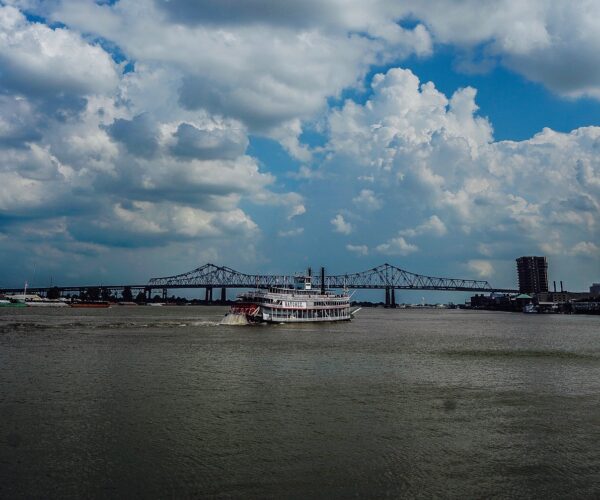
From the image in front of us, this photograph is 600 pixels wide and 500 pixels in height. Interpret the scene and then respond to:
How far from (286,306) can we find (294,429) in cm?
7319

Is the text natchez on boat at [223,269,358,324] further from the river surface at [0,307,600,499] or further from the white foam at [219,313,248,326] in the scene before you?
the river surface at [0,307,600,499]

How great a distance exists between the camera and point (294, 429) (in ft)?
70.2

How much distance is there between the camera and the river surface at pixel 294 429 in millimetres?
15561

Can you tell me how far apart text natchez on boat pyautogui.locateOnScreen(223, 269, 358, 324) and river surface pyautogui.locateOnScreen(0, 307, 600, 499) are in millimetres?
48536

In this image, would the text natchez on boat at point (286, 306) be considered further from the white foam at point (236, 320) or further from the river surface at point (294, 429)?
the river surface at point (294, 429)

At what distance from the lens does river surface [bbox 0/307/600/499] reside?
15.6 m

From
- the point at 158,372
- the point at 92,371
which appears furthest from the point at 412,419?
the point at 92,371

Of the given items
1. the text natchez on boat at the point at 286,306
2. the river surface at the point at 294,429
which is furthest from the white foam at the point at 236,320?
the river surface at the point at 294,429

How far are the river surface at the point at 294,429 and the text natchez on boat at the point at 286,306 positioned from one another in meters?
48.5

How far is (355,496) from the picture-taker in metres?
14.6

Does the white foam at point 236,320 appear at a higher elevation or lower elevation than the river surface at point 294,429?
higher

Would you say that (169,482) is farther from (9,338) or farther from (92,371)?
(9,338)

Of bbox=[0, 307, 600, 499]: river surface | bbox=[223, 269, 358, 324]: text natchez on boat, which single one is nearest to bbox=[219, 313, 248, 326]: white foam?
bbox=[223, 269, 358, 324]: text natchez on boat

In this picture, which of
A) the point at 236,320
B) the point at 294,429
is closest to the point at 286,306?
the point at 236,320
